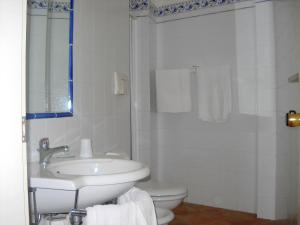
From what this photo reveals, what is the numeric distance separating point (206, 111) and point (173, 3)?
1081 mm

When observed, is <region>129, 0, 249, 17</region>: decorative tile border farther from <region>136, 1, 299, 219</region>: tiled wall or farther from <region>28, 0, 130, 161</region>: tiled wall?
<region>28, 0, 130, 161</region>: tiled wall

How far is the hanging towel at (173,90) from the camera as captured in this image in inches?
100

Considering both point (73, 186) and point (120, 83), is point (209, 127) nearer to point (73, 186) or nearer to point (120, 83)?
point (120, 83)

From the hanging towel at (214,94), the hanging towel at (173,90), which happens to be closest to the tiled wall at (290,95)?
the hanging towel at (214,94)

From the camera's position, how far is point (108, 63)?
188 cm

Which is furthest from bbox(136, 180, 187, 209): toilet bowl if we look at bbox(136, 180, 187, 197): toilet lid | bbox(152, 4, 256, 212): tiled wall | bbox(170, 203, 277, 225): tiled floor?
bbox(152, 4, 256, 212): tiled wall

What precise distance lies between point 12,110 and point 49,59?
998 millimetres

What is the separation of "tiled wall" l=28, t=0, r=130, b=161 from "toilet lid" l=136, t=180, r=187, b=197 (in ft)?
1.01

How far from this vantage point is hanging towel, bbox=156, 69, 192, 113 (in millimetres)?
2551

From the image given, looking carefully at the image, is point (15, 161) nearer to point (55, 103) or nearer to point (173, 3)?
point (55, 103)

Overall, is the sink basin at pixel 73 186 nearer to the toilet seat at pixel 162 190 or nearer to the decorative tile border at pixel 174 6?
the toilet seat at pixel 162 190

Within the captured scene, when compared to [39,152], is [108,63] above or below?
above

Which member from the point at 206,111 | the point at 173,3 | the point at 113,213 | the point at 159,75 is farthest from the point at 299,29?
the point at 173,3

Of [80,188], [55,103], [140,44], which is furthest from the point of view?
[140,44]
